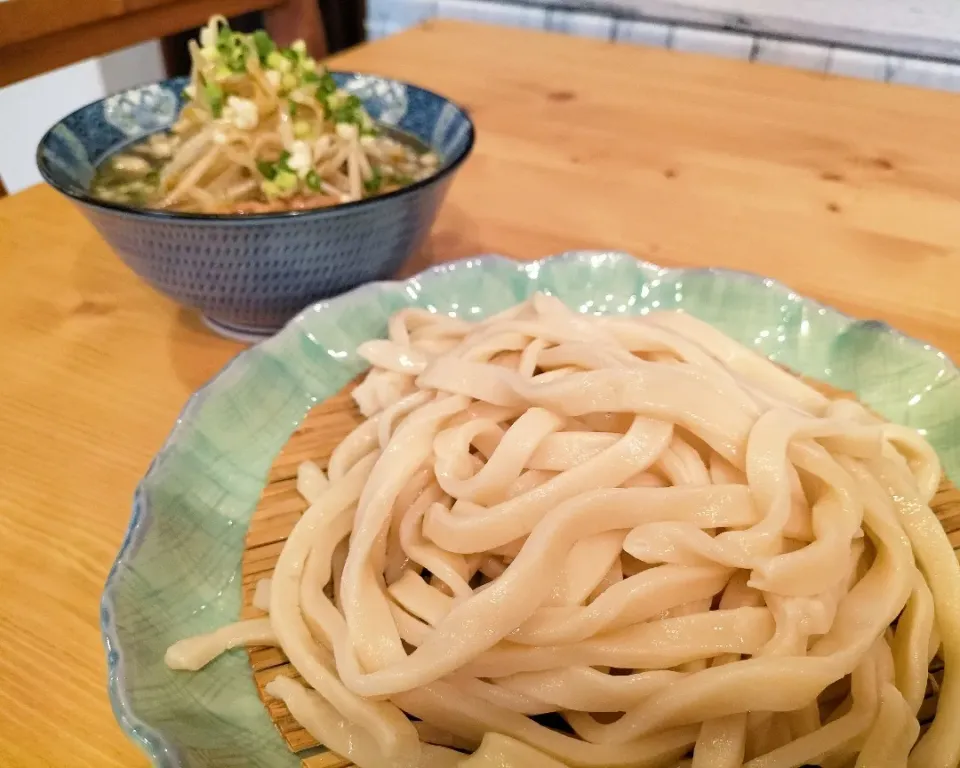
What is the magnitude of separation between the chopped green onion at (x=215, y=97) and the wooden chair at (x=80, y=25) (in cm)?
120

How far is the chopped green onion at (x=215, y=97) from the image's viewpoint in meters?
1.17

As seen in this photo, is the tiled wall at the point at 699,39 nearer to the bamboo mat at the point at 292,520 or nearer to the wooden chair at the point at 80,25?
the wooden chair at the point at 80,25

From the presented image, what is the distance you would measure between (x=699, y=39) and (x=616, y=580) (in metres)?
2.49

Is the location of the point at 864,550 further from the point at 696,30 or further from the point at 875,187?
the point at 696,30

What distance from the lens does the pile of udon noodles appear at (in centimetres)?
69

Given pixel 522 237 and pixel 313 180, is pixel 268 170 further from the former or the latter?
pixel 522 237

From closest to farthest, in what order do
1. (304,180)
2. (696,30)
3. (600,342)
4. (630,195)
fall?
(600,342)
(304,180)
(630,195)
(696,30)

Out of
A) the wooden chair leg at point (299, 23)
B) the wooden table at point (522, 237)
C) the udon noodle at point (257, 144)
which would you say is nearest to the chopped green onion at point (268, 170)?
the udon noodle at point (257, 144)

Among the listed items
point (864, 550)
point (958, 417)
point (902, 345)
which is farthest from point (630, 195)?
point (864, 550)

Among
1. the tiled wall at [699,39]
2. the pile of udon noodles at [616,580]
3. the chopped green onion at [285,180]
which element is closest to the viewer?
the pile of udon noodles at [616,580]

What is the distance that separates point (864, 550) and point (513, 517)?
0.38 metres

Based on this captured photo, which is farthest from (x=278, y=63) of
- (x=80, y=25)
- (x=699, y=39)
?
(x=699, y=39)

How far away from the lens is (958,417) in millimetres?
965

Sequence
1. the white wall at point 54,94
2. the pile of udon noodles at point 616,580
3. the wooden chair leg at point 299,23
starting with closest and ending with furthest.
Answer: the pile of udon noodles at point 616,580 < the wooden chair leg at point 299,23 < the white wall at point 54,94
